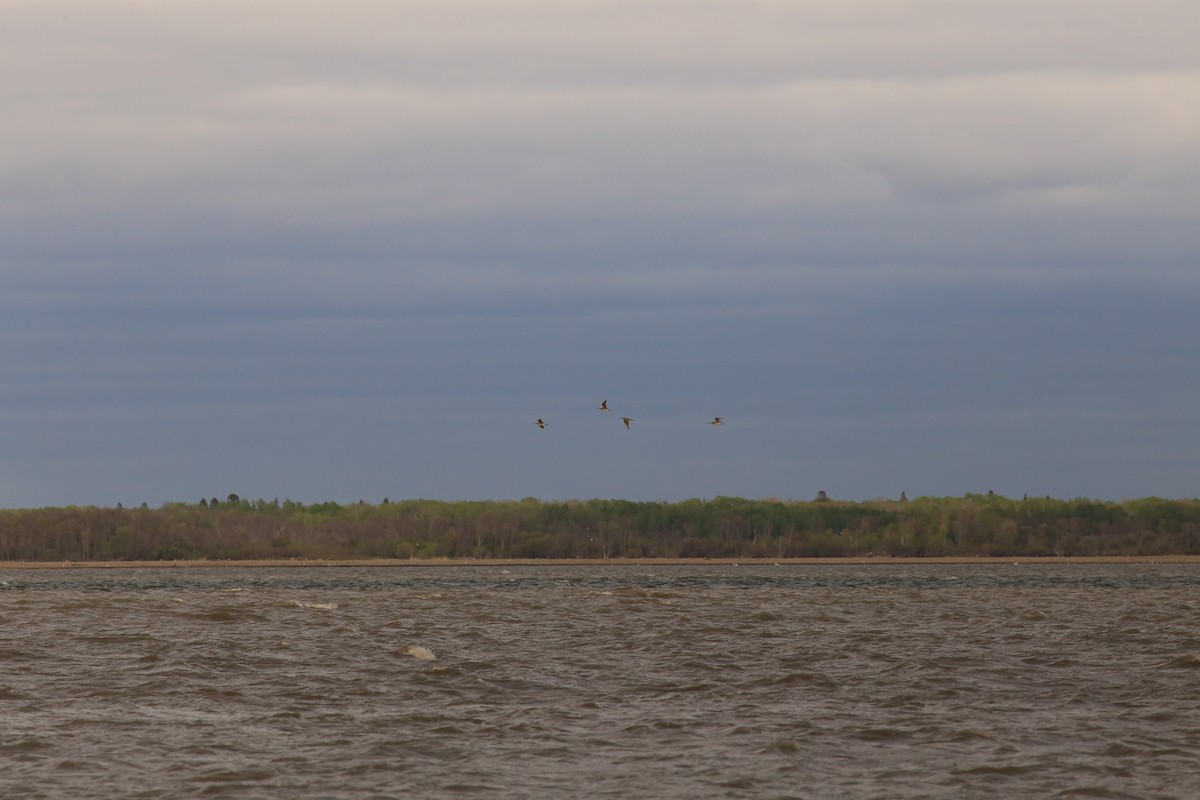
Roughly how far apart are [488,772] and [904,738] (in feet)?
26.0

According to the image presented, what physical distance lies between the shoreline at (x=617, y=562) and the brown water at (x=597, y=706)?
123996 millimetres

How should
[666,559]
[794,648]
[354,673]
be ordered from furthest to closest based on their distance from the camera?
1. [666,559]
2. [794,648]
3. [354,673]

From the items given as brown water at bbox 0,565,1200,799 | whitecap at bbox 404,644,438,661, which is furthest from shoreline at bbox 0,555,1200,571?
whitecap at bbox 404,644,438,661

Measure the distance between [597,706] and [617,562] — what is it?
153074mm

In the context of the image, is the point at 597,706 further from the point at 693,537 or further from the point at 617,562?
the point at 693,537

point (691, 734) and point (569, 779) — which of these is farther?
point (691, 734)

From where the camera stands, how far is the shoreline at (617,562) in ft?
590

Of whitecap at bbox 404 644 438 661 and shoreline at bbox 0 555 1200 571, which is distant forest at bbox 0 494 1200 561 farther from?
whitecap at bbox 404 644 438 661

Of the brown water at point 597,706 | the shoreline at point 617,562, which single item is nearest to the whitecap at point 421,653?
the brown water at point 597,706

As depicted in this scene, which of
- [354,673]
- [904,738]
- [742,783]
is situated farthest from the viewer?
[354,673]

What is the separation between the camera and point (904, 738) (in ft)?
91.5

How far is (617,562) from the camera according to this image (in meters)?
185

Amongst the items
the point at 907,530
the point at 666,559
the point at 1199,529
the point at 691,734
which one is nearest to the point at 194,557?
the point at 666,559

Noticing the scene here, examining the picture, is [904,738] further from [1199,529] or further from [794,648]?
[1199,529]
